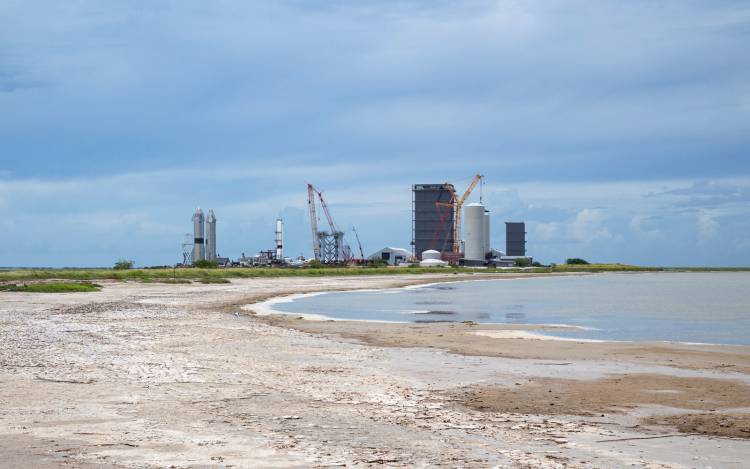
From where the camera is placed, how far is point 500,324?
3472 centimetres

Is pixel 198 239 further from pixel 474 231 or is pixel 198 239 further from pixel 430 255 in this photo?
pixel 474 231

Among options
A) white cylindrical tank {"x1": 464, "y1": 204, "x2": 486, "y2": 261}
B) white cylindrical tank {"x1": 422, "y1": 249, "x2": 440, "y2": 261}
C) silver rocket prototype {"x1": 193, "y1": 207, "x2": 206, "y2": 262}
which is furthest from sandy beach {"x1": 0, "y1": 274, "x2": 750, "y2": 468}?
white cylindrical tank {"x1": 422, "y1": 249, "x2": 440, "y2": 261}

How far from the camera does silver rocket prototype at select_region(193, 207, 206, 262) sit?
575ft

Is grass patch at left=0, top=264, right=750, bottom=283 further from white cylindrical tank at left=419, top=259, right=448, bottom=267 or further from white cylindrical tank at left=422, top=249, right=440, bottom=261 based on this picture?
white cylindrical tank at left=422, top=249, right=440, bottom=261

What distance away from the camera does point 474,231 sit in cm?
19225

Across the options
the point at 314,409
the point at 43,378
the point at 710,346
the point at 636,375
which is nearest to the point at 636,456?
the point at 314,409

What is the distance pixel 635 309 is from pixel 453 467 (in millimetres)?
42318

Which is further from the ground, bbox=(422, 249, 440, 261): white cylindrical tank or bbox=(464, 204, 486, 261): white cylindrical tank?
bbox=(464, 204, 486, 261): white cylindrical tank

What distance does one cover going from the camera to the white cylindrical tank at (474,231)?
19200cm

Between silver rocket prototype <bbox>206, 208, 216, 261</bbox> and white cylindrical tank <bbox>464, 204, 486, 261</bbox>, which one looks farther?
white cylindrical tank <bbox>464, 204, 486, 261</bbox>

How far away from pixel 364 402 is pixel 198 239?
167m

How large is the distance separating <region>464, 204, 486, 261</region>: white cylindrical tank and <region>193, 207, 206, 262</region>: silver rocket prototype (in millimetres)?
66645

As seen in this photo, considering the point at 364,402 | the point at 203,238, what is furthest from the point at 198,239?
the point at 364,402

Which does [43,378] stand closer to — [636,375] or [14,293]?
[636,375]
